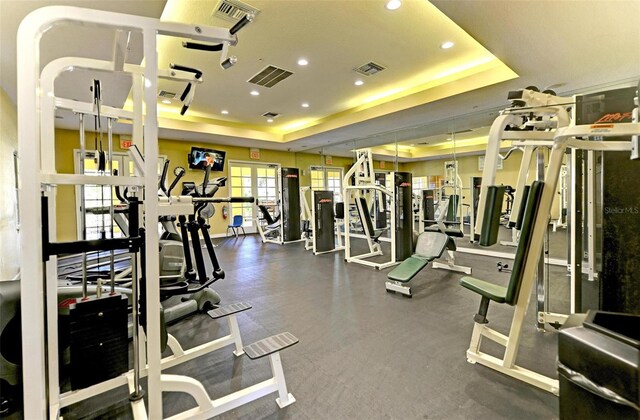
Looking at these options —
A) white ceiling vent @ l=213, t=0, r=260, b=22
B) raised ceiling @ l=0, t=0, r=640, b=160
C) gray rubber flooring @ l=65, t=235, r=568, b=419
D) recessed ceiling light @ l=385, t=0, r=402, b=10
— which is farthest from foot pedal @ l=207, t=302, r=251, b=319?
recessed ceiling light @ l=385, t=0, r=402, b=10

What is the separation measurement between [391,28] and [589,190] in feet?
8.93

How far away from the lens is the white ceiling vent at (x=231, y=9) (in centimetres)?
297

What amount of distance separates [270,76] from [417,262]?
3795mm

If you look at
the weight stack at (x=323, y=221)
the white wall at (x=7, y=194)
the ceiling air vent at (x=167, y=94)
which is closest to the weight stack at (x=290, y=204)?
the weight stack at (x=323, y=221)

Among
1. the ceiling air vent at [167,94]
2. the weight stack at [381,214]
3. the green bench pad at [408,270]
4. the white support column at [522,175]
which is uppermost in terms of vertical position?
the ceiling air vent at [167,94]

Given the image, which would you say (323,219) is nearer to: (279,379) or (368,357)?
(368,357)

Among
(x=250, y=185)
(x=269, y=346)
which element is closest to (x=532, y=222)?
(x=269, y=346)

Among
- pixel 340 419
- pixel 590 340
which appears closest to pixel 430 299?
pixel 340 419

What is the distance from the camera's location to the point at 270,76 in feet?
15.9

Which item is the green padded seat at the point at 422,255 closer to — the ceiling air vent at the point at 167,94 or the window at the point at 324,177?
the ceiling air vent at the point at 167,94

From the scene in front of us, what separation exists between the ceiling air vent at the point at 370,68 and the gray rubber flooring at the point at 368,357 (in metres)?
3.36

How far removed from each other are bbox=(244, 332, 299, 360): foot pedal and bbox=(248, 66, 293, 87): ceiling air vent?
411 centimetres

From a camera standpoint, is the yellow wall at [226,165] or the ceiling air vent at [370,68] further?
the yellow wall at [226,165]

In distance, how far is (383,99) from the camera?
20.0 ft
